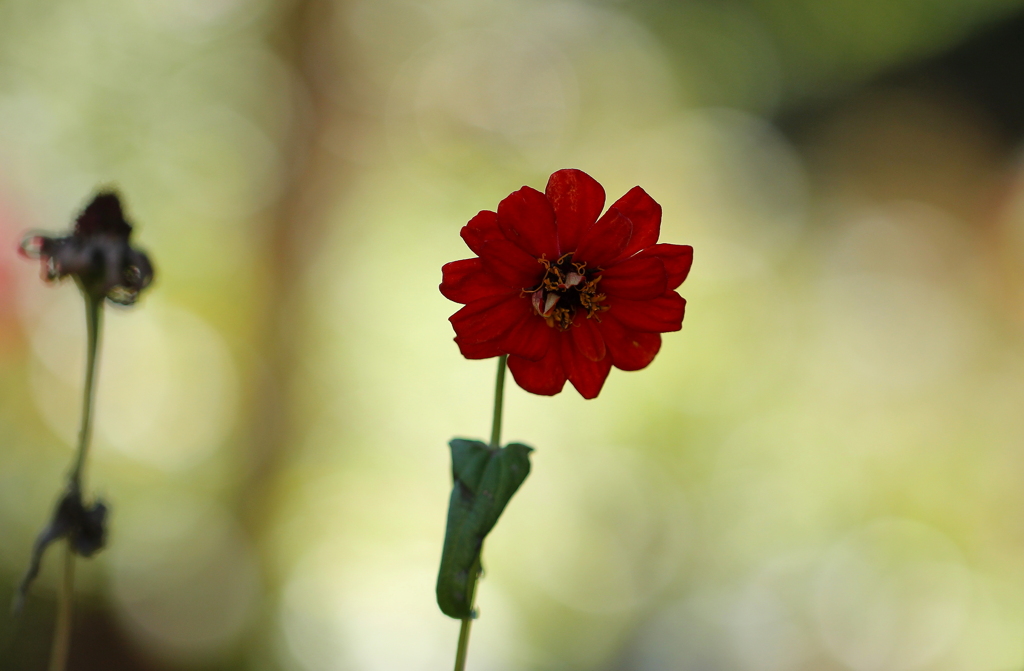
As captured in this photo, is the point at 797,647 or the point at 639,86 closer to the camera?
the point at 797,647

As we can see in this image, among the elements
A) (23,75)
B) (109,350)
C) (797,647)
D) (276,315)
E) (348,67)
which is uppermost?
(348,67)

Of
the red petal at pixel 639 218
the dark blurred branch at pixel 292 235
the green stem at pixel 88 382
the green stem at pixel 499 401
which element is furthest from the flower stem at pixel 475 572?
the dark blurred branch at pixel 292 235

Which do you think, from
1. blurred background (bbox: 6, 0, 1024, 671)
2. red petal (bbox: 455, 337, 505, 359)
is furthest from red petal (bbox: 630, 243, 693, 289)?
blurred background (bbox: 6, 0, 1024, 671)

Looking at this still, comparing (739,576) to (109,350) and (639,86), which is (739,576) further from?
(109,350)

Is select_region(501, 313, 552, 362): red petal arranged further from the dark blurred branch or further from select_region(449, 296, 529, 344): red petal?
the dark blurred branch

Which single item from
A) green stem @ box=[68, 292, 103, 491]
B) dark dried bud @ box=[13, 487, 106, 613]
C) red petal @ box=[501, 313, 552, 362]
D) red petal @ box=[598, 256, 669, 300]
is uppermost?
red petal @ box=[598, 256, 669, 300]

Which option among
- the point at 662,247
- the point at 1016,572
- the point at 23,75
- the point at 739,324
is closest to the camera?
the point at 662,247

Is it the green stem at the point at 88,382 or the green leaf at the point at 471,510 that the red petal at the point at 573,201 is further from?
the green stem at the point at 88,382

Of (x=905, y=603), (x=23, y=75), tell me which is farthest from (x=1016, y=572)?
(x=23, y=75)
